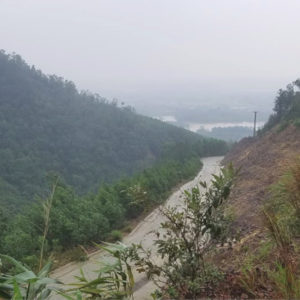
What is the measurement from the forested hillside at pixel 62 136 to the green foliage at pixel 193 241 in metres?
25.5

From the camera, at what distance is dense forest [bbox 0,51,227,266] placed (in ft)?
36.3

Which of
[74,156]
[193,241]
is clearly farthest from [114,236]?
[74,156]

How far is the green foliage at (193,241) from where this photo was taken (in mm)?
2523

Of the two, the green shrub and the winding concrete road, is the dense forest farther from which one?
the winding concrete road

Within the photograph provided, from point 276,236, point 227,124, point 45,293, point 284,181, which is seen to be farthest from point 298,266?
point 227,124

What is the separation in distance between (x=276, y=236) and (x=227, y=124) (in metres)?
119

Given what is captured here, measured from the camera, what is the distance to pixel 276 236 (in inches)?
88.2

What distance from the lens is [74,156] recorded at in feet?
141

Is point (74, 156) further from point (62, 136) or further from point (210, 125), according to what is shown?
point (210, 125)

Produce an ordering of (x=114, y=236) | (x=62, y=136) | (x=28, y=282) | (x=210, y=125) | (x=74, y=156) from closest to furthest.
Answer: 1. (x=28, y=282)
2. (x=114, y=236)
3. (x=74, y=156)
4. (x=62, y=136)
5. (x=210, y=125)

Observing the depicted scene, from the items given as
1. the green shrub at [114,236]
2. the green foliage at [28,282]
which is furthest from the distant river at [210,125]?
the green foliage at [28,282]

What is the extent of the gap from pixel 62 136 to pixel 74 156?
6477 millimetres

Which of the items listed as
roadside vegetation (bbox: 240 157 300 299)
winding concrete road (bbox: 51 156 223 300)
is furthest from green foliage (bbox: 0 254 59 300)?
roadside vegetation (bbox: 240 157 300 299)

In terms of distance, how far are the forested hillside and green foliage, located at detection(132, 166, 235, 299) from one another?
83.5 feet
